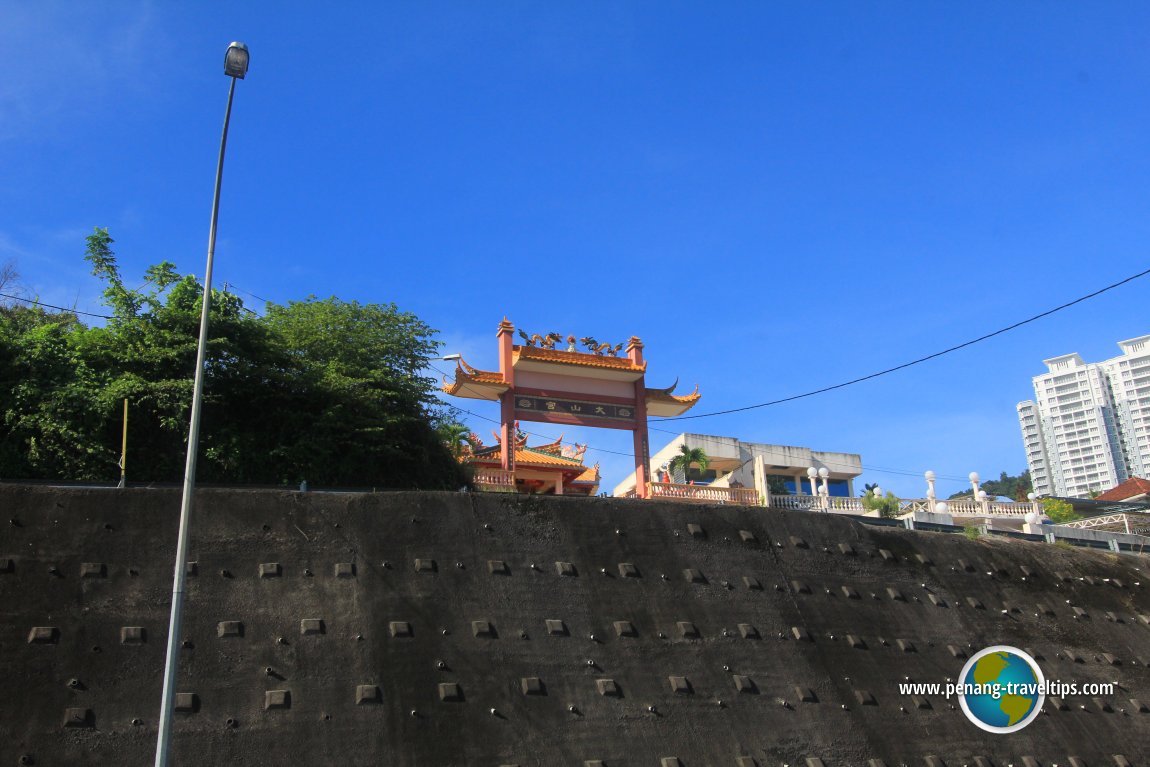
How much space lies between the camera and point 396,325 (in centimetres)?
2633

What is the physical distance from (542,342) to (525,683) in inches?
623

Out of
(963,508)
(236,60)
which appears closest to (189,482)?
(236,60)

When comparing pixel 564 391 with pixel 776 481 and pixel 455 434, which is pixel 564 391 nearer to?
pixel 455 434

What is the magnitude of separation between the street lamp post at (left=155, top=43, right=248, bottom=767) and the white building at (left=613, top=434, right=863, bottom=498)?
38598mm

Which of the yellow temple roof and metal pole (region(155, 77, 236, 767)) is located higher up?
the yellow temple roof

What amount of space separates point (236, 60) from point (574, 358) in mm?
17705

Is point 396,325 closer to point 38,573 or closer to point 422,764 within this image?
point 38,573

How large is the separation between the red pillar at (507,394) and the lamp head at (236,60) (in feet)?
54.2

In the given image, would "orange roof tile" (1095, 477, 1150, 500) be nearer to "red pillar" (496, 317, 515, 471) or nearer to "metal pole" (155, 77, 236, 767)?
"red pillar" (496, 317, 515, 471)

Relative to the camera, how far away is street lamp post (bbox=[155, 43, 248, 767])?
9969 millimetres

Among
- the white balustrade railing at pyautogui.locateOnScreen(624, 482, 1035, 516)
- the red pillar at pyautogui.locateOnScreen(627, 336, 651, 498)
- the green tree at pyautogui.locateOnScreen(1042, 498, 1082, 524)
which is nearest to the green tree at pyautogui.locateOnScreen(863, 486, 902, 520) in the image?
the white balustrade railing at pyautogui.locateOnScreen(624, 482, 1035, 516)

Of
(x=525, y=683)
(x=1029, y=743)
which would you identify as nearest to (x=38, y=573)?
(x=525, y=683)

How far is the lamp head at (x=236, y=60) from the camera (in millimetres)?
12375

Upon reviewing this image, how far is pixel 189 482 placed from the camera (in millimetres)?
11297
